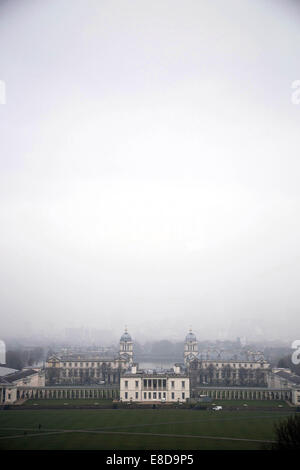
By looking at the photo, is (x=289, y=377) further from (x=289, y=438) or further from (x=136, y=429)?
(x=289, y=438)

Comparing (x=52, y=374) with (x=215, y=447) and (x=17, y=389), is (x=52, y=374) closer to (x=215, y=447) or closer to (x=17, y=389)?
(x=17, y=389)

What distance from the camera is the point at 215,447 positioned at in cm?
1966

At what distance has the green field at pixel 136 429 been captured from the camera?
20.2 meters

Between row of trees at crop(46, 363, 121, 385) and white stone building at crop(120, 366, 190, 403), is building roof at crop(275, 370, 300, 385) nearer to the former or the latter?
white stone building at crop(120, 366, 190, 403)

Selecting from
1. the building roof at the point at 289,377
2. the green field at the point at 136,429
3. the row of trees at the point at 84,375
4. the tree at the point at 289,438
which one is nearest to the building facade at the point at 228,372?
the building roof at the point at 289,377

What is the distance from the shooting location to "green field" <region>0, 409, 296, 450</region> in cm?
2020

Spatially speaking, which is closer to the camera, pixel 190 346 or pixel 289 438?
pixel 289 438

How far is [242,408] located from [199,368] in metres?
19.8

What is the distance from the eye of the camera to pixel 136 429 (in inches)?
933

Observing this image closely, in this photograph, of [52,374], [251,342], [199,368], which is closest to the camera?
[52,374]

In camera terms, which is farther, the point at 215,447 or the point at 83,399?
the point at 83,399

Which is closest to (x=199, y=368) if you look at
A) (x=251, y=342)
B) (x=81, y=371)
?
(x=81, y=371)

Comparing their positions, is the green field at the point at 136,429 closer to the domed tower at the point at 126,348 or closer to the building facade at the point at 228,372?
the building facade at the point at 228,372

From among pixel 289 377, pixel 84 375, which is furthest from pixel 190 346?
pixel 289 377
